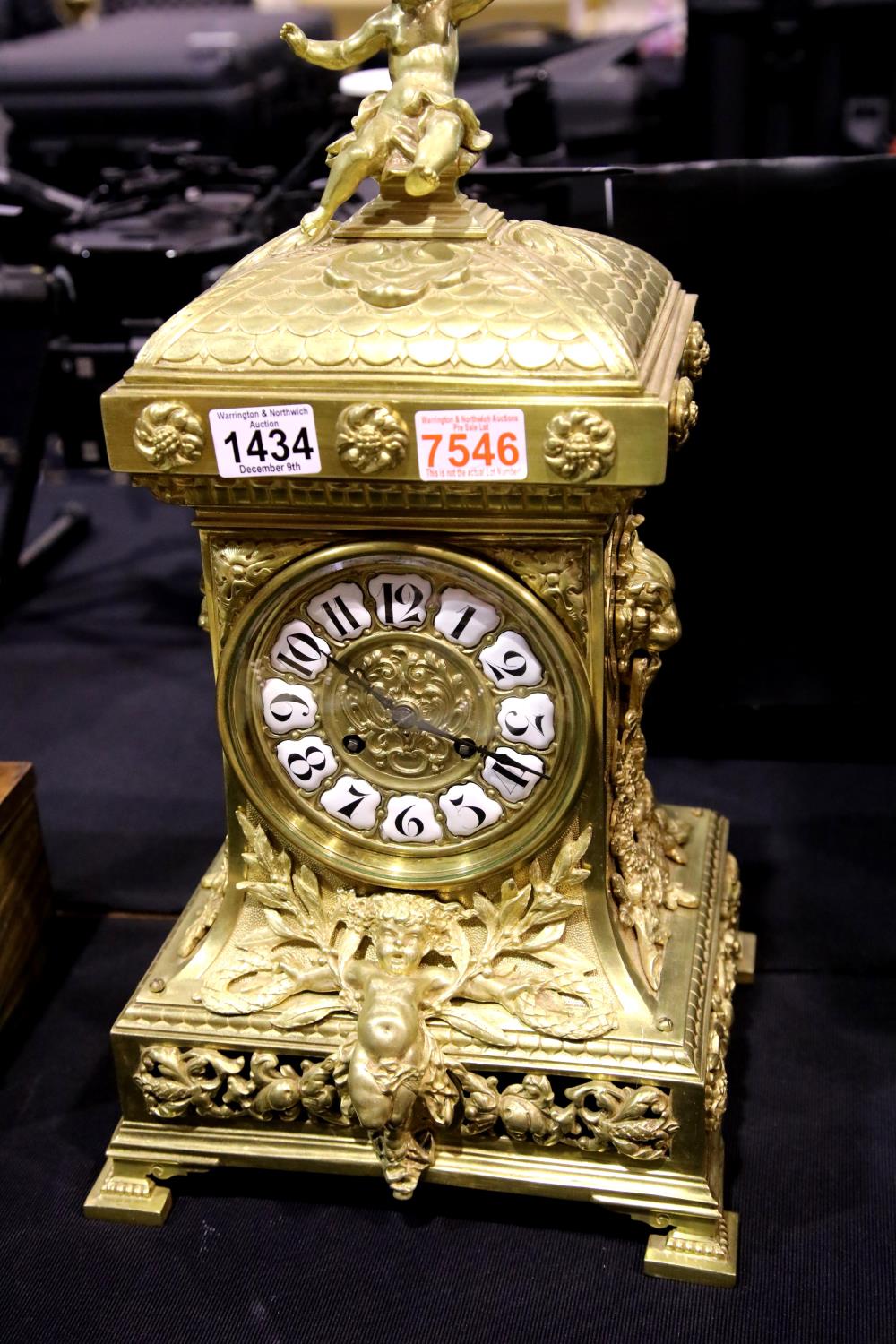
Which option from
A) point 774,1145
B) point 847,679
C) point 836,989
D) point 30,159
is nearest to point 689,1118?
point 774,1145

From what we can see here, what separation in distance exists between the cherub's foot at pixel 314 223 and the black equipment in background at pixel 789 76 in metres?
2.60

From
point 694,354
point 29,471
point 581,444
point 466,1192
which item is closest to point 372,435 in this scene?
point 581,444

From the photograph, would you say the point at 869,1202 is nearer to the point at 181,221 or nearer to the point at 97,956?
the point at 97,956

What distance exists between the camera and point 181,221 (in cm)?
331

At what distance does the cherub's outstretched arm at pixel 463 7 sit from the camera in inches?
66.1

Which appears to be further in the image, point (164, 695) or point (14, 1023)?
point (164, 695)

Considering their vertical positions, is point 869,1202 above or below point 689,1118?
below

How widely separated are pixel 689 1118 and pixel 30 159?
169 inches

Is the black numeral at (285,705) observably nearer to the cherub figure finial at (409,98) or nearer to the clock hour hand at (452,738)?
the clock hour hand at (452,738)

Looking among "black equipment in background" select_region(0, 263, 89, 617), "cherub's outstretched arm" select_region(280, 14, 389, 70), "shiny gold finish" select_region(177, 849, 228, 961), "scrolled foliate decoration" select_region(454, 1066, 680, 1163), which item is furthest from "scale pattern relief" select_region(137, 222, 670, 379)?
"black equipment in background" select_region(0, 263, 89, 617)

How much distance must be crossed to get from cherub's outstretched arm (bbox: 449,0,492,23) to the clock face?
1.96 feet

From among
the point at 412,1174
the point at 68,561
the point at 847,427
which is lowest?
the point at 68,561

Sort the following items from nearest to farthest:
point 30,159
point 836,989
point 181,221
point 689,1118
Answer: point 689,1118 < point 836,989 < point 181,221 < point 30,159

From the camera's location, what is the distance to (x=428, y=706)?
5.83ft
